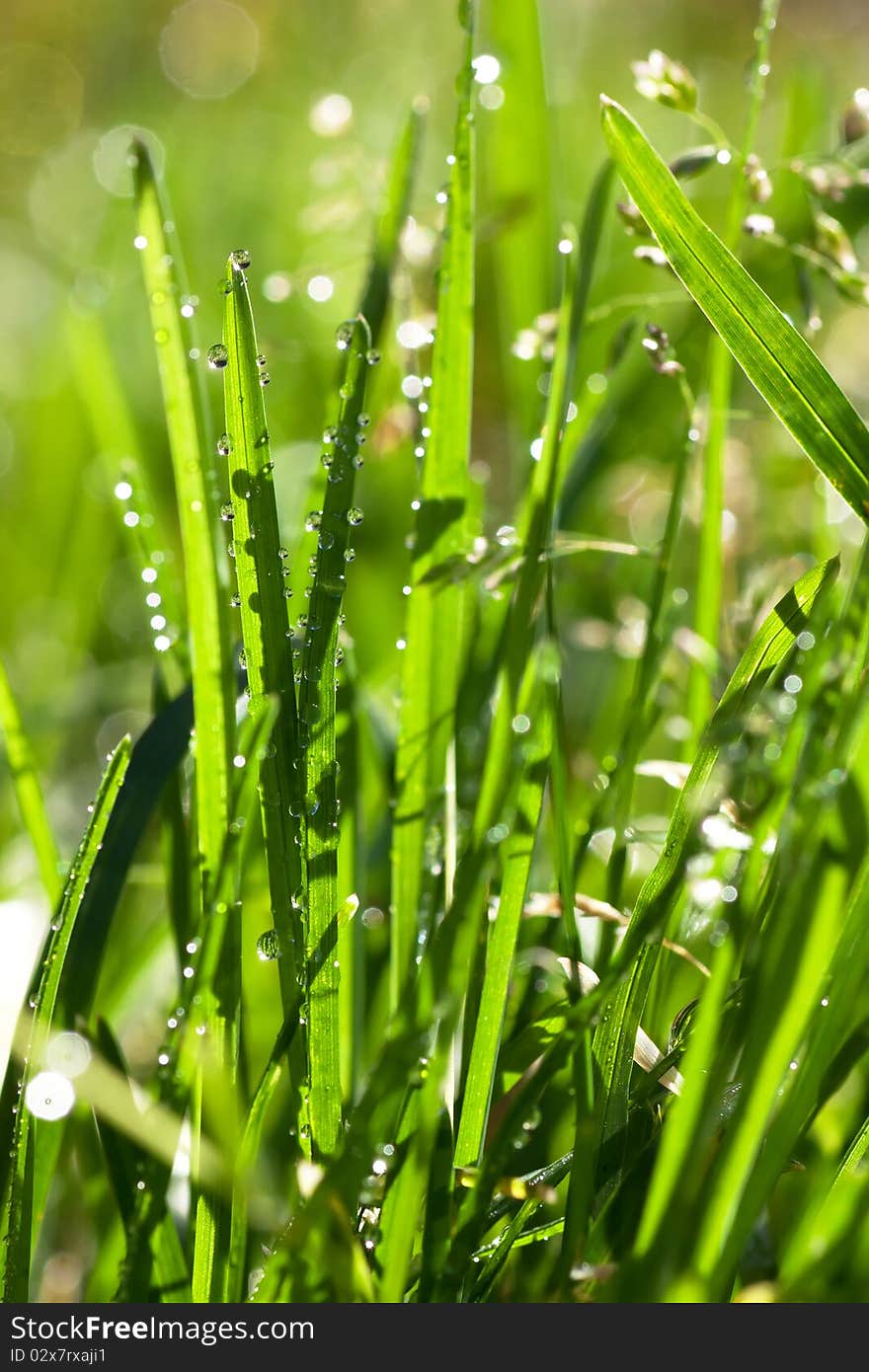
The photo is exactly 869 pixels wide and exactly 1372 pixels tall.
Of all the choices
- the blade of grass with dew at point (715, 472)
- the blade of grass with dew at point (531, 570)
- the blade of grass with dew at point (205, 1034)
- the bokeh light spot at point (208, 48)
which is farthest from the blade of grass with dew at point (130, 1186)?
the bokeh light spot at point (208, 48)

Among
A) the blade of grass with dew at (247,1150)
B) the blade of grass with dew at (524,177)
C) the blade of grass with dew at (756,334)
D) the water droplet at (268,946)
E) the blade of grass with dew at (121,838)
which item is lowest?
the blade of grass with dew at (247,1150)

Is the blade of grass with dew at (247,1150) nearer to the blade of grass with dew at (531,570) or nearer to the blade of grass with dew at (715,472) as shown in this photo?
the blade of grass with dew at (531,570)

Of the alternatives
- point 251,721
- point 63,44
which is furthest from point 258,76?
point 251,721

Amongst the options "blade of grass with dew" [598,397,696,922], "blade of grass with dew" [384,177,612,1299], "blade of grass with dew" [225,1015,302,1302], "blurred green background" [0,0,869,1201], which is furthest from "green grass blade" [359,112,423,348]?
"blade of grass with dew" [225,1015,302,1302]

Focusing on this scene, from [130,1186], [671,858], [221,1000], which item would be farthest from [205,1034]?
[671,858]

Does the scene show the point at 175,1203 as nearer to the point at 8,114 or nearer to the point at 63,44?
the point at 8,114

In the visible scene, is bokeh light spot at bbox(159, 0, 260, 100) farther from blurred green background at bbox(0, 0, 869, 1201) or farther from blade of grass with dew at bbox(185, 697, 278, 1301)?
blade of grass with dew at bbox(185, 697, 278, 1301)

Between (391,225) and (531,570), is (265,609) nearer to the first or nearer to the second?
(531,570)
